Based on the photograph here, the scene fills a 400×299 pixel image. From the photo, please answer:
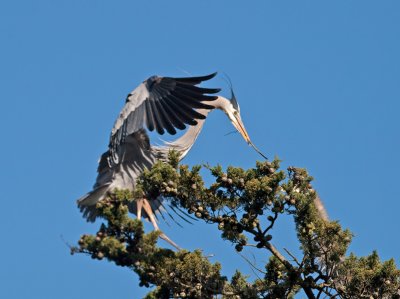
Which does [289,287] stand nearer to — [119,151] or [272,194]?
[272,194]

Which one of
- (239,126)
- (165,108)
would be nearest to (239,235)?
(165,108)

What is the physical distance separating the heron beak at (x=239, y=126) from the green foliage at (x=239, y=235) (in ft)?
12.3

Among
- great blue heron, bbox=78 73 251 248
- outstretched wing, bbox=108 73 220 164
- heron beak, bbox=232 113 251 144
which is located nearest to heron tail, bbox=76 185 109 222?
great blue heron, bbox=78 73 251 248

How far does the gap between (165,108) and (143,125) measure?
0.28 m

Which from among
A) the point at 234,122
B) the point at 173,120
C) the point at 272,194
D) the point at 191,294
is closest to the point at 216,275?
the point at 191,294

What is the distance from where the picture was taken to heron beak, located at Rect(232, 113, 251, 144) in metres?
12.3

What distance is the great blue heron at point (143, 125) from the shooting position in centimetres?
1025

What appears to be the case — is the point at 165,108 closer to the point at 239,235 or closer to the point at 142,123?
the point at 142,123

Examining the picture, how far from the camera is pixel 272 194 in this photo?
8297mm

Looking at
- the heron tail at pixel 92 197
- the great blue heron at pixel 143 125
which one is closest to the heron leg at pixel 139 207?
the great blue heron at pixel 143 125

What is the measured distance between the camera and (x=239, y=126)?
12.4 m

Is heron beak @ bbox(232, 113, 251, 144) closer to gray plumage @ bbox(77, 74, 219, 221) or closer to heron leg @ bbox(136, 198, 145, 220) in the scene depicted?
gray plumage @ bbox(77, 74, 219, 221)

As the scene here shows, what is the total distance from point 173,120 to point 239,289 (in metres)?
2.12

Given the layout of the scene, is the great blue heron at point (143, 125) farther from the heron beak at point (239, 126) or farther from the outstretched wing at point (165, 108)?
the heron beak at point (239, 126)
